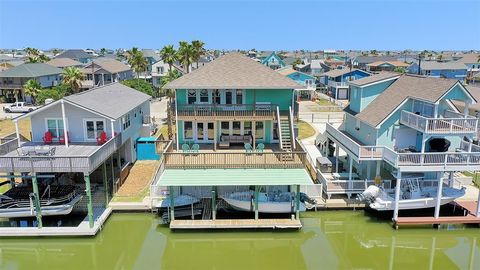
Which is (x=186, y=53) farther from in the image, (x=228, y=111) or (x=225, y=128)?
(x=228, y=111)

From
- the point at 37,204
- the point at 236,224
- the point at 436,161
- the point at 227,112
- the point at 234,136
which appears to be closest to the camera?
the point at 37,204

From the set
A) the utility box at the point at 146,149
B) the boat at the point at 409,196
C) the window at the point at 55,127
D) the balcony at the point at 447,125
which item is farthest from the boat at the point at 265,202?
the window at the point at 55,127

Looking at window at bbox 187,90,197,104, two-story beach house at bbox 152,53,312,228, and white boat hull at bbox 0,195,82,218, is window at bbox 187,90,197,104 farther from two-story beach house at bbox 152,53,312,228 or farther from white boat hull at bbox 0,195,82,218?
white boat hull at bbox 0,195,82,218

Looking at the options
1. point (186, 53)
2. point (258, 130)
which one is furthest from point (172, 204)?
point (186, 53)

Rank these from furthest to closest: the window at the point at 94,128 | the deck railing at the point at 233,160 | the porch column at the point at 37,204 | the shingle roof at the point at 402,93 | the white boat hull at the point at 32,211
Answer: the window at the point at 94,128, the shingle roof at the point at 402,93, the deck railing at the point at 233,160, the white boat hull at the point at 32,211, the porch column at the point at 37,204

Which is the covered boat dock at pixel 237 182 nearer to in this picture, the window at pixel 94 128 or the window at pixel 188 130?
the window at pixel 188 130

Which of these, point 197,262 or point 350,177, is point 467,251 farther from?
point 197,262

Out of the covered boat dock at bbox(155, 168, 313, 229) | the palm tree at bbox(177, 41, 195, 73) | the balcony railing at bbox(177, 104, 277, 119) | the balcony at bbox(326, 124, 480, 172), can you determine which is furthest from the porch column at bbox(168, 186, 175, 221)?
the palm tree at bbox(177, 41, 195, 73)

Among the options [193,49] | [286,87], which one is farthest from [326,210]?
[193,49]
